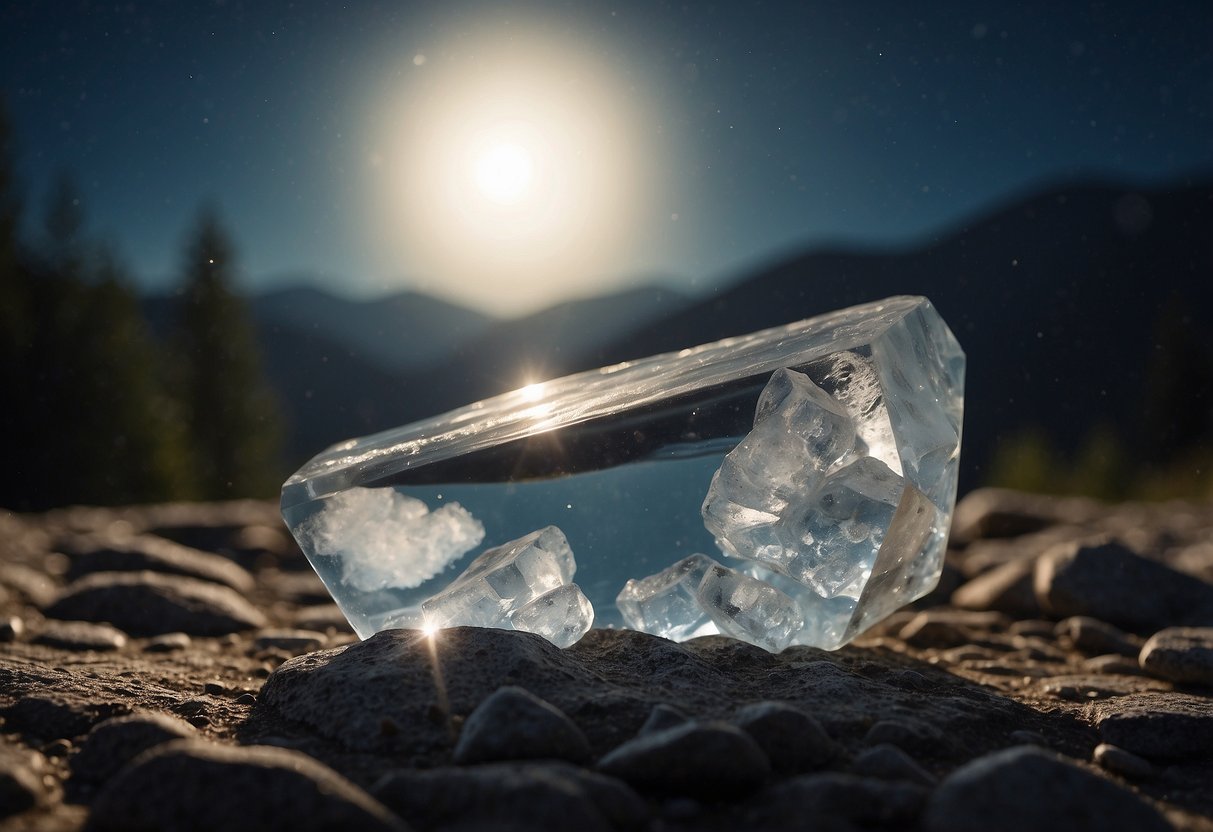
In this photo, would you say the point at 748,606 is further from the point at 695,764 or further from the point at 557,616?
the point at 695,764

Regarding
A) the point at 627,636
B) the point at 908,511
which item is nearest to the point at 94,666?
the point at 627,636

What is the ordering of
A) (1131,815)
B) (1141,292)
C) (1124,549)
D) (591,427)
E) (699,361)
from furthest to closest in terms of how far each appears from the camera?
(1141,292)
(1124,549)
(699,361)
(591,427)
(1131,815)

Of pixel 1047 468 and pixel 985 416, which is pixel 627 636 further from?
pixel 985 416

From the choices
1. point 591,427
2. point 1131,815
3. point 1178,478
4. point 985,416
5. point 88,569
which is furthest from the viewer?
point 985,416

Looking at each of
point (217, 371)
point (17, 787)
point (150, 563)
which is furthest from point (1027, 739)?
point (217, 371)

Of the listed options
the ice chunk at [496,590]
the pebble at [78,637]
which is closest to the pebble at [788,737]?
the ice chunk at [496,590]

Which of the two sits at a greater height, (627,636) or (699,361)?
(699,361)

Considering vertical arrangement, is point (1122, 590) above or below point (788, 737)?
below

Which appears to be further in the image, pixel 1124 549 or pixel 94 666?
pixel 1124 549
